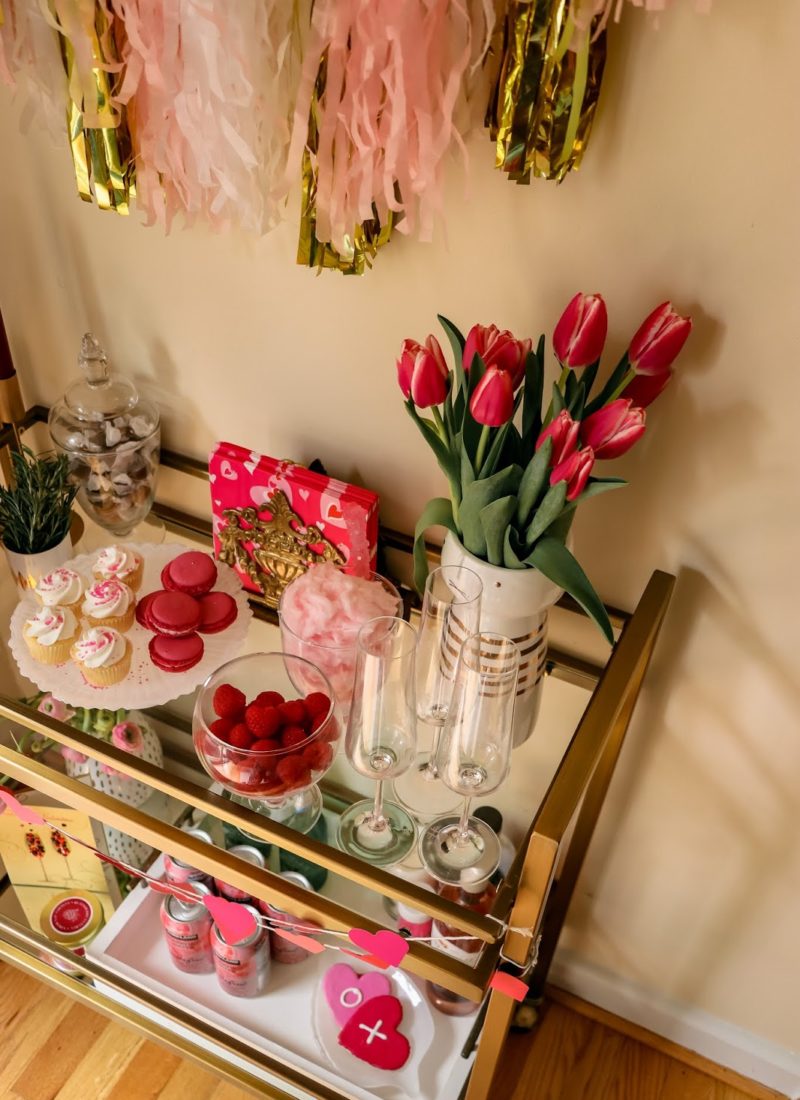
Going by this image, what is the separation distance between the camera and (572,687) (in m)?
1.03

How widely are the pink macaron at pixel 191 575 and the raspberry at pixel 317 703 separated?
222 millimetres

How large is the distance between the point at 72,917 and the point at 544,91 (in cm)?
123

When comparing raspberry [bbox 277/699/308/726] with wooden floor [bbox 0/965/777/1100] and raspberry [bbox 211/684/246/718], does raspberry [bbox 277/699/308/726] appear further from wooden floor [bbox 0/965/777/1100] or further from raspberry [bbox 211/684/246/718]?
wooden floor [bbox 0/965/777/1100]

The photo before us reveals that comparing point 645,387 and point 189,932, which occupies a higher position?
point 645,387

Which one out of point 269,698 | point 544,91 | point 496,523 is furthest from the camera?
point 269,698

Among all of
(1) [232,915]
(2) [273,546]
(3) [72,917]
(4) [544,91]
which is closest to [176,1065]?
(3) [72,917]

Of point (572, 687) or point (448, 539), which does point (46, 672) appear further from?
point (572, 687)

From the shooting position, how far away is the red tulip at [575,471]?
0.73 metres

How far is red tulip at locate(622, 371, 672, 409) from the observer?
2.56 feet

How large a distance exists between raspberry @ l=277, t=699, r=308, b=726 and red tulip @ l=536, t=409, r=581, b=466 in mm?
337

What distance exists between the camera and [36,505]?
1.05 m

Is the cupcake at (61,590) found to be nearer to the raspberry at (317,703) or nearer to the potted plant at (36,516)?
the potted plant at (36,516)

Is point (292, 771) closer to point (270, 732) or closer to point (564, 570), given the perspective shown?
point (270, 732)

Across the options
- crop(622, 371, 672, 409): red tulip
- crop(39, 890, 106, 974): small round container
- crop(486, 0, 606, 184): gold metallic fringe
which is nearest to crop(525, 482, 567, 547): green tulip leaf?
crop(622, 371, 672, 409): red tulip
